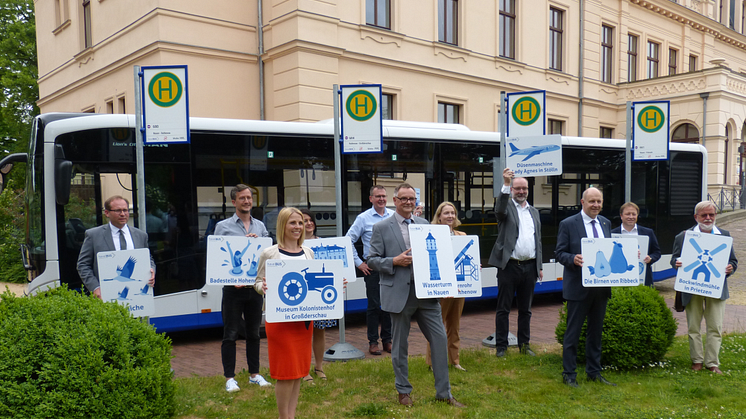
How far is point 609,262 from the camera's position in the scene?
5812 mm

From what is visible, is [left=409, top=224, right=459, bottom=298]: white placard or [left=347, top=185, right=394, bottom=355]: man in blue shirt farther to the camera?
[left=347, top=185, right=394, bottom=355]: man in blue shirt

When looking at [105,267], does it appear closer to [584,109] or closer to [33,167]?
[33,167]

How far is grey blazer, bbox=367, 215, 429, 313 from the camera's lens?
5363 mm

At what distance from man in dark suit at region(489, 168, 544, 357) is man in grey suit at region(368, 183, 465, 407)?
1891 millimetres

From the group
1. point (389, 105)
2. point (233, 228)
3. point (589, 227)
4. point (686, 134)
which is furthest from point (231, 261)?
point (686, 134)

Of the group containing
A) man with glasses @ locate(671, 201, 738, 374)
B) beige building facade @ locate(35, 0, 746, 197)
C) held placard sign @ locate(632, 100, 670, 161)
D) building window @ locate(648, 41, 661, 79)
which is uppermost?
building window @ locate(648, 41, 661, 79)

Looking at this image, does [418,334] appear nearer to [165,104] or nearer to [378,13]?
[165,104]

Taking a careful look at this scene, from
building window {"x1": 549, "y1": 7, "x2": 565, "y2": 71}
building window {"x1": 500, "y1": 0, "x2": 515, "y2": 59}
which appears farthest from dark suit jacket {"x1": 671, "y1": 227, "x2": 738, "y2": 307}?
building window {"x1": 549, "y1": 7, "x2": 565, "y2": 71}

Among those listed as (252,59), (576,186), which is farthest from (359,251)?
(252,59)

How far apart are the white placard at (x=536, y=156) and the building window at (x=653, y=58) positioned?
24.1 meters

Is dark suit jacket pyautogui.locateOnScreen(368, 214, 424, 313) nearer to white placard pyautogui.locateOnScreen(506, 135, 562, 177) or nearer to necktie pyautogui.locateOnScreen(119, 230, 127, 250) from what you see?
white placard pyautogui.locateOnScreen(506, 135, 562, 177)

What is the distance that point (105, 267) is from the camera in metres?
5.45

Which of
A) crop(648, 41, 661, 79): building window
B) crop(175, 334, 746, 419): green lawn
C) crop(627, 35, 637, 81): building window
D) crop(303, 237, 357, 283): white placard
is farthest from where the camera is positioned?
crop(648, 41, 661, 79): building window

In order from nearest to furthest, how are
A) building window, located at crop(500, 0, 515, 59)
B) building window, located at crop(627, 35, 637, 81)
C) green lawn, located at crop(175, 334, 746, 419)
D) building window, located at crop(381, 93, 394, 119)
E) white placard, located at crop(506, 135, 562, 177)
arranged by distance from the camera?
1. green lawn, located at crop(175, 334, 746, 419)
2. white placard, located at crop(506, 135, 562, 177)
3. building window, located at crop(381, 93, 394, 119)
4. building window, located at crop(500, 0, 515, 59)
5. building window, located at crop(627, 35, 637, 81)
